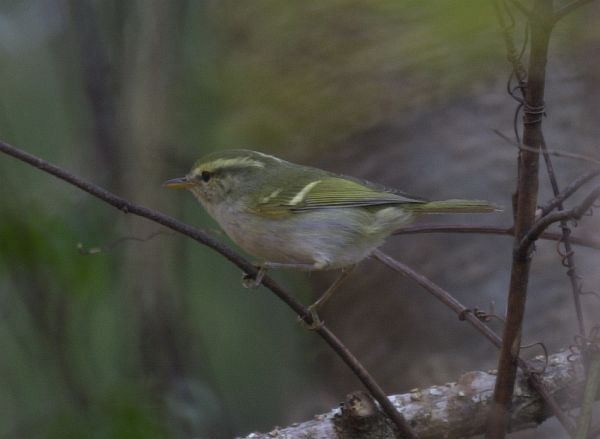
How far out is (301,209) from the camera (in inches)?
123

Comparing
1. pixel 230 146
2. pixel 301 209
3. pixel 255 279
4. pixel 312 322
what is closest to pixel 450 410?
pixel 312 322

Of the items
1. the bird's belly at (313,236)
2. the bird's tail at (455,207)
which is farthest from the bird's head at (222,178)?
the bird's tail at (455,207)

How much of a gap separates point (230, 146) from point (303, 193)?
1.83m

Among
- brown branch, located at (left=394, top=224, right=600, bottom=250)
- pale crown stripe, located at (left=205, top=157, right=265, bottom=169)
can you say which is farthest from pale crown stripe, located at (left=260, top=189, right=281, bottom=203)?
brown branch, located at (left=394, top=224, right=600, bottom=250)

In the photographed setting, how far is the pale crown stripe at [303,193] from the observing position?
313 cm

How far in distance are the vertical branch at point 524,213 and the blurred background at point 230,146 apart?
1.44 m

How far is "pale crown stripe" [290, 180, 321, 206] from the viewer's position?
3.13 m

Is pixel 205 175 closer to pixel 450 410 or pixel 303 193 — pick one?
pixel 303 193

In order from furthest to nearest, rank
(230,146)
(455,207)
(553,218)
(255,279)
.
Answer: (230,146), (455,207), (255,279), (553,218)

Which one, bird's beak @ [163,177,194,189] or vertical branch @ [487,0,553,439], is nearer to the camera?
vertical branch @ [487,0,553,439]

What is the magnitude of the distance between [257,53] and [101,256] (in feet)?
4.39

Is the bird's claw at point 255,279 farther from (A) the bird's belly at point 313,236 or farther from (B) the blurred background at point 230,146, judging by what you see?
(B) the blurred background at point 230,146

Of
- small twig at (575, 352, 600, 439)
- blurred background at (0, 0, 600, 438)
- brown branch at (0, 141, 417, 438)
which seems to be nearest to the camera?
small twig at (575, 352, 600, 439)

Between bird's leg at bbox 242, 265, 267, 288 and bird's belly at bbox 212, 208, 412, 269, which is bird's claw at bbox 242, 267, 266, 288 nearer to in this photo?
bird's leg at bbox 242, 265, 267, 288
